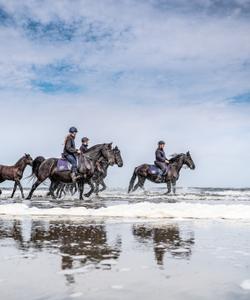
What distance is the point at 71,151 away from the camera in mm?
18094

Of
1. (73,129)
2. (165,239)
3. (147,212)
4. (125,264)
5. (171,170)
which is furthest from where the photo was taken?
(171,170)

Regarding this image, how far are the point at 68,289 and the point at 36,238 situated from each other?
9.94 ft

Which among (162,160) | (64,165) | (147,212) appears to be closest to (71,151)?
(64,165)

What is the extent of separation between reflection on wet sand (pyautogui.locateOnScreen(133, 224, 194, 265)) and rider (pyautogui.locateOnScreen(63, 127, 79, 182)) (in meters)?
10.8

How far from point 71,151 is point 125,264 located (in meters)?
14.3

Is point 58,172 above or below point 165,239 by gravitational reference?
above

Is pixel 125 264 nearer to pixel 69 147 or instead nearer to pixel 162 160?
pixel 69 147

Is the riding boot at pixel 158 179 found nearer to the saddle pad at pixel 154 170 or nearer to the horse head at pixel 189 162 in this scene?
the saddle pad at pixel 154 170

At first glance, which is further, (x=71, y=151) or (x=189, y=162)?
(x=189, y=162)

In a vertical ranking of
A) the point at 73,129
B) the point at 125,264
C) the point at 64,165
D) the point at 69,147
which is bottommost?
the point at 125,264

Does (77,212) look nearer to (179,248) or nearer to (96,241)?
(96,241)

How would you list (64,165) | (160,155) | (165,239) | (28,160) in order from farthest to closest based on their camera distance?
(160,155) → (28,160) → (64,165) → (165,239)

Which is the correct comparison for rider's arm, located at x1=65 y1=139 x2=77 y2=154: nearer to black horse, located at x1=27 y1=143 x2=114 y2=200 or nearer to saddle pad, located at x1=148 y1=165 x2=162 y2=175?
black horse, located at x1=27 y1=143 x2=114 y2=200

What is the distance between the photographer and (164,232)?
22.0 ft
